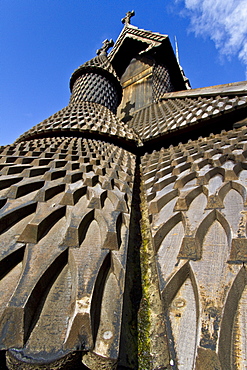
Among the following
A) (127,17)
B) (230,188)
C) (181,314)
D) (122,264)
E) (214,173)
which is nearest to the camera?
(181,314)

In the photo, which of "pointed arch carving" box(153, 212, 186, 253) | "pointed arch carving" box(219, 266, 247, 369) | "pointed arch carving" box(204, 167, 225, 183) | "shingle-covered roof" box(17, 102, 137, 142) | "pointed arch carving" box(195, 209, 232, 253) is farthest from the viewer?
"shingle-covered roof" box(17, 102, 137, 142)

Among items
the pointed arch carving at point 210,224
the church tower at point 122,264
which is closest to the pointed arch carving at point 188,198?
the church tower at point 122,264

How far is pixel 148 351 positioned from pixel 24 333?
63 centimetres

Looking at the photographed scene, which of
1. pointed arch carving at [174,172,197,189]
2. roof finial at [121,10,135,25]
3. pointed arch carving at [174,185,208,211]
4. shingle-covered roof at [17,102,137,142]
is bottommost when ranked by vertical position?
pointed arch carving at [174,185,208,211]

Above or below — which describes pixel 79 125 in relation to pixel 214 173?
above

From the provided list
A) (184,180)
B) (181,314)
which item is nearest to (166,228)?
(181,314)

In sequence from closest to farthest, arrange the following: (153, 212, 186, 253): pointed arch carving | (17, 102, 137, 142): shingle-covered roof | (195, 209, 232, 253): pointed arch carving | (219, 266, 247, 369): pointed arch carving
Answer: (219, 266, 247, 369): pointed arch carving, (195, 209, 232, 253): pointed arch carving, (153, 212, 186, 253): pointed arch carving, (17, 102, 137, 142): shingle-covered roof

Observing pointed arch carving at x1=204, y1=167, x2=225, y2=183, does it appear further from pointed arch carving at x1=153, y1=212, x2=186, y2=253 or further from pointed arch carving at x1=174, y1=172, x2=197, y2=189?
pointed arch carving at x1=153, y1=212, x2=186, y2=253

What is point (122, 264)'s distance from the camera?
134 cm

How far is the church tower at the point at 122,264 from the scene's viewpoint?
0.91 m

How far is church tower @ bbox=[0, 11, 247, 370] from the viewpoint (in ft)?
3.00

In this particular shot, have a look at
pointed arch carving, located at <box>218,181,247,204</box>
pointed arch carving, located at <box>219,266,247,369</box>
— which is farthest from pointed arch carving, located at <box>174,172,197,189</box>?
pointed arch carving, located at <box>219,266,247,369</box>

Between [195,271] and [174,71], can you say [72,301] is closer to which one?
[195,271]

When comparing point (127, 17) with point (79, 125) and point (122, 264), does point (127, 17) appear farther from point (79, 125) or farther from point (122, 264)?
point (122, 264)
